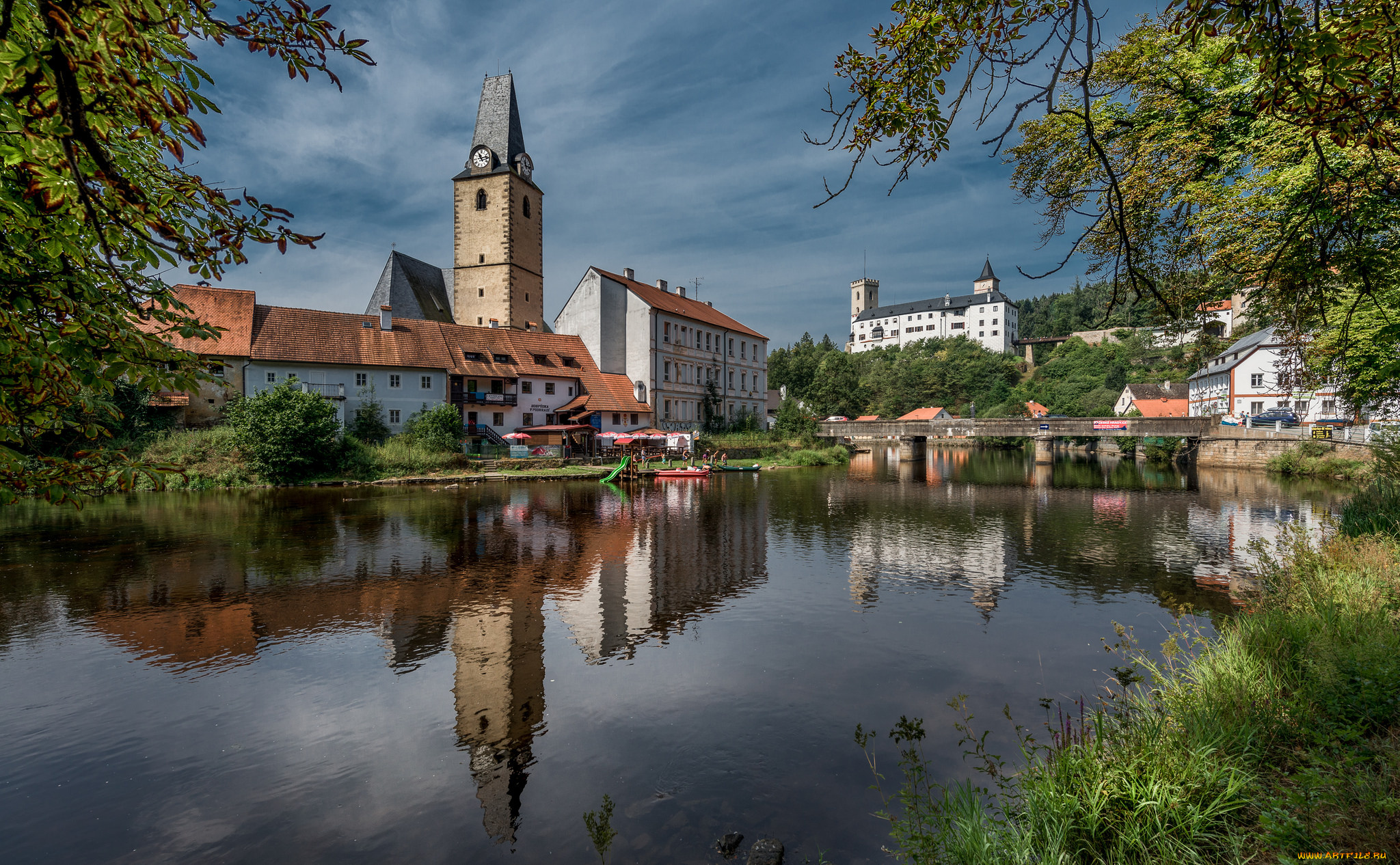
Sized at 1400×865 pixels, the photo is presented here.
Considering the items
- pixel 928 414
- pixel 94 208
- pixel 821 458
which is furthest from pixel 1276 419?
pixel 94 208

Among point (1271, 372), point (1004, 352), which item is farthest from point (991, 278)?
point (1271, 372)

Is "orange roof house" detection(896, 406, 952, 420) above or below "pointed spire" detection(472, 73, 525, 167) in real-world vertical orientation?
below

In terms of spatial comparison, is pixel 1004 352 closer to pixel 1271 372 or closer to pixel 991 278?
pixel 991 278

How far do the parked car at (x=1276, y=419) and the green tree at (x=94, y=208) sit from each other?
59442mm

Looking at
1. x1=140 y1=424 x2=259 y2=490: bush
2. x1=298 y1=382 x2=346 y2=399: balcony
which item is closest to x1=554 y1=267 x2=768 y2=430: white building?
x1=298 y1=382 x2=346 y2=399: balcony

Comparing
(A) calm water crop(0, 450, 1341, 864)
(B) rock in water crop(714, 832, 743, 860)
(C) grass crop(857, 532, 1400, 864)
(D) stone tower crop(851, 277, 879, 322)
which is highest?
(D) stone tower crop(851, 277, 879, 322)

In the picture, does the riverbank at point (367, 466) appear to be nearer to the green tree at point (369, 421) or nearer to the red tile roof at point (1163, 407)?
the green tree at point (369, 421)

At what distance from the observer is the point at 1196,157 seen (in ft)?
26.5

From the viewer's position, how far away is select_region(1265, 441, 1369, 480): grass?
3334cm

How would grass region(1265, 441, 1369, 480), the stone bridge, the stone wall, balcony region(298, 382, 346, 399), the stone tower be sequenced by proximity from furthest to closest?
the stone tower, the stone bridge, balcony region(298, 382, 346, 399), the stone wall, grass region(1265, 441, 1369, 480)

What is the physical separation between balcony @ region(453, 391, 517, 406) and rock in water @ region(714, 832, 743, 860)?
4088 centimetres

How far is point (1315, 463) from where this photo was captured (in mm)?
36344

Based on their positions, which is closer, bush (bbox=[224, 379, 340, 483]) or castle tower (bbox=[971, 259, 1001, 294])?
bush (bbox=[224, 379, 340, 483])

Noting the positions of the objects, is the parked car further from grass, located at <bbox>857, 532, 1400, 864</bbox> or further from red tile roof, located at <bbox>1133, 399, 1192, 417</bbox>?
grass, located at <bbox>857, 532, 1400, 864</bbox>
